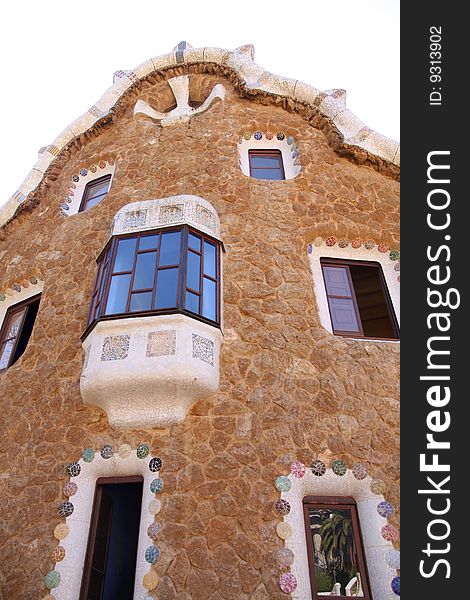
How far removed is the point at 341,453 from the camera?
4.70m

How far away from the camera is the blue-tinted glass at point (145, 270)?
551cm

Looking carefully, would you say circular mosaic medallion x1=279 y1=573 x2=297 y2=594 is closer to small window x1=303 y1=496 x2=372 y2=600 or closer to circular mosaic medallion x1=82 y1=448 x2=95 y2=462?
small window x1=303 y1=496 x2=372 y2=600

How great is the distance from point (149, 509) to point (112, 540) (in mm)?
1845

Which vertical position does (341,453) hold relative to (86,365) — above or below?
below

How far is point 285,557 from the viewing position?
4.09m

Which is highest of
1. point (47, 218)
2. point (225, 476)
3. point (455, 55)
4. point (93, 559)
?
point (47, 218)

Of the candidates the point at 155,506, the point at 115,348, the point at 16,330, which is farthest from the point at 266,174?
the point at 155,506

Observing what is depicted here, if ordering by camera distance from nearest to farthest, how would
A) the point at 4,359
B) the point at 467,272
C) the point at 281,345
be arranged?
the point at 467,272 < the point at 281,345 < the point at 4,359

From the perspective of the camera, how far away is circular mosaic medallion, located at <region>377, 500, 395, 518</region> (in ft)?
14.4

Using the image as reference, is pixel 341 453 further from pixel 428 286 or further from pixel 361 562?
pixel 428 286

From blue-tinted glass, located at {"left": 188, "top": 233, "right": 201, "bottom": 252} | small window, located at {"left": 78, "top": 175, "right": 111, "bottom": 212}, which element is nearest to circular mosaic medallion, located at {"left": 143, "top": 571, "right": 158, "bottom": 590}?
blue-tinted glass, located at {"left": 188, "top": 233, "right": 201, "bottom": 252}

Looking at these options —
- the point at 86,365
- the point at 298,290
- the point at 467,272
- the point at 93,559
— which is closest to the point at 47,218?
the point at 86,365

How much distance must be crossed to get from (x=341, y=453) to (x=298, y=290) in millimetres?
2034

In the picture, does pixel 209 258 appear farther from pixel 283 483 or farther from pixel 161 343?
pixel 283 483
